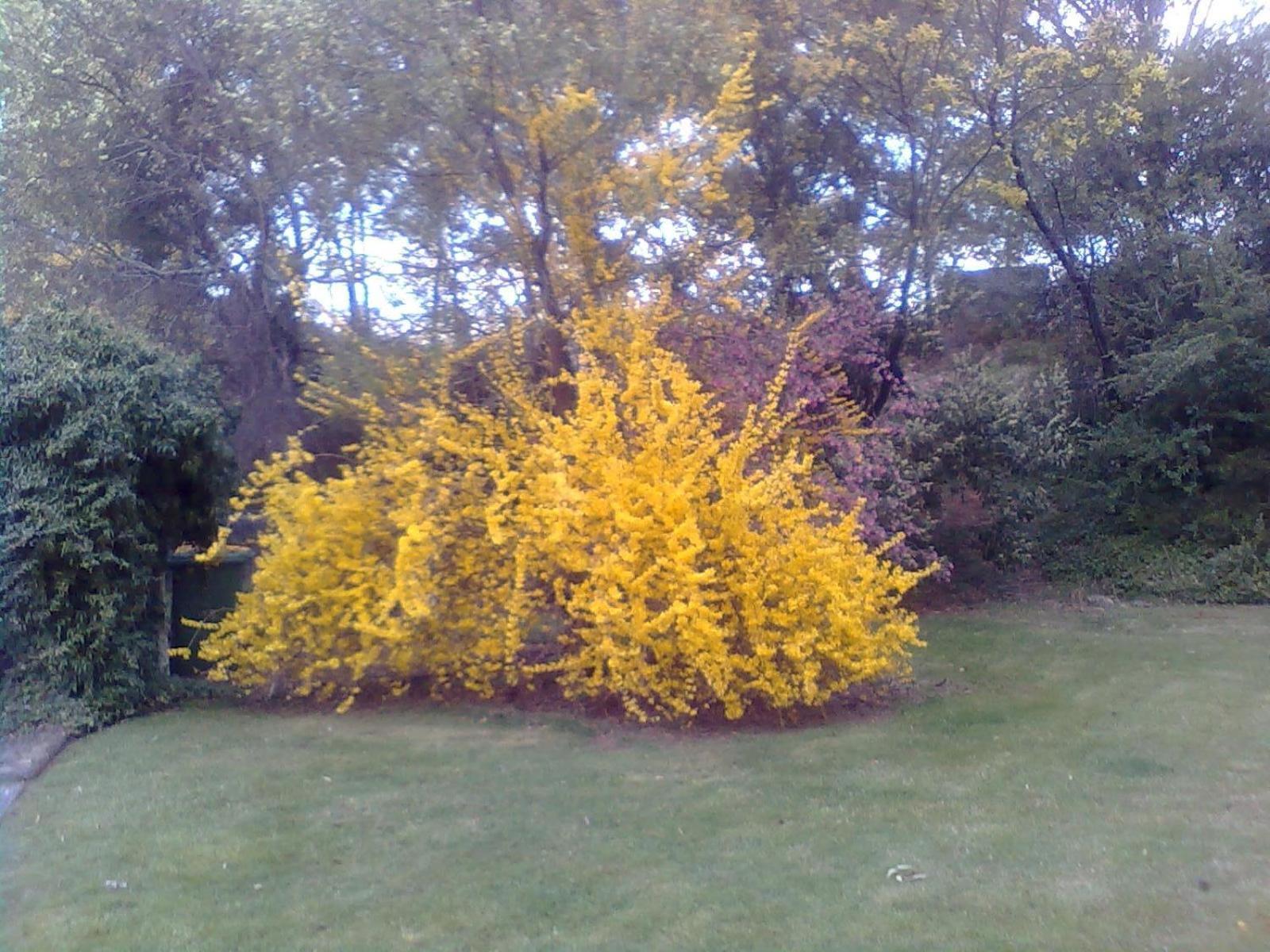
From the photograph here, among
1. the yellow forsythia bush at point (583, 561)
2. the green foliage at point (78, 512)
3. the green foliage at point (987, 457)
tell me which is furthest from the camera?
the green foliage at point (987, 457)

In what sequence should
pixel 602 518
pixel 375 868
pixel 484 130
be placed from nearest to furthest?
1. pixel 375 868
2. pixel 602 518
3. pixel 484 130

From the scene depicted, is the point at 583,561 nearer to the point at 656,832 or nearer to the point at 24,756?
the point at 656,832

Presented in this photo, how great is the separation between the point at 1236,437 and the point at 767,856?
15.1 metres

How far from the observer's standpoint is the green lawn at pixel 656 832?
5543mm

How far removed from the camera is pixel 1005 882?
5969 millimetres

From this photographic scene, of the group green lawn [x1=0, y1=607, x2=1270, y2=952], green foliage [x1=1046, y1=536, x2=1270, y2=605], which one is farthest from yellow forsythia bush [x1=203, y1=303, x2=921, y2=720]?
green foliage [x1=1046, y1=536, x2=1270, y2=605]

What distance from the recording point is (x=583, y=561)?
946 centimetres

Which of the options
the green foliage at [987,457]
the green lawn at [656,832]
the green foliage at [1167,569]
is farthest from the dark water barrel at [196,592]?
the green foliage at [1167,569]

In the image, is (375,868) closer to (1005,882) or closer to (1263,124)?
(1005,882)

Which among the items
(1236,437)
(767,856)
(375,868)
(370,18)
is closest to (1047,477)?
(1236,437)

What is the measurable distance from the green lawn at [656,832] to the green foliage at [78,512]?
64 centimetres

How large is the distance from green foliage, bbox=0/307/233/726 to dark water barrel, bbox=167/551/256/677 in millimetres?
1294

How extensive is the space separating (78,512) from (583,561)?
4.03 meters

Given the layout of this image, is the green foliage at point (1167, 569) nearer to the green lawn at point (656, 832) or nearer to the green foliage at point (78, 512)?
the green lawn at point (656, 832)
